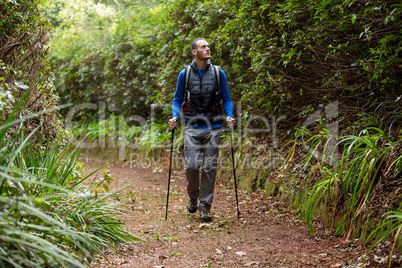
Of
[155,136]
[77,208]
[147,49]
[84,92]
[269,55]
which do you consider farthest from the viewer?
[84,92]

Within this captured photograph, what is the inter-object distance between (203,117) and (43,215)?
3341 millimetres

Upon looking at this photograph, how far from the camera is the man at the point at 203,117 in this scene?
522 centimetres

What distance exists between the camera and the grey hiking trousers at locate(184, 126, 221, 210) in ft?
17.1

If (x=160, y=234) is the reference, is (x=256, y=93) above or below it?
above

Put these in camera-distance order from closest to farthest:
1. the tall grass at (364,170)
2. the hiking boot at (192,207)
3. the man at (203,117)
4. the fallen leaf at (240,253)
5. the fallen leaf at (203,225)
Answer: the tall grass at (364,170) → the fallen leaf at (240,253) → the fallen leaf at (203,225) → the man at (203,117) → the hiking boot at (192,207)

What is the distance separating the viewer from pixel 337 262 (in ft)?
11.1

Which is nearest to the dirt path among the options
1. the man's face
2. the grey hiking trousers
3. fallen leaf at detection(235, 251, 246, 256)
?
fallen leaf at detection(235, 251, 246, 256)

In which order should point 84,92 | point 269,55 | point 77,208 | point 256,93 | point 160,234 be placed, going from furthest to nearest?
1. point 84,92
2. point 256,93
3. point 269,55
4. point 160,234
5. point 77,208

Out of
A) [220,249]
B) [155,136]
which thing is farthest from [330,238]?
[155,136]

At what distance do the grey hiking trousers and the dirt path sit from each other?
39cm

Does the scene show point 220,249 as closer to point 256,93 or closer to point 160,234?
point 160,234

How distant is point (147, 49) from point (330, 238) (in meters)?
8.34

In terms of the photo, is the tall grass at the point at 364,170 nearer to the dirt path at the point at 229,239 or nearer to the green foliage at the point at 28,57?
the dirt path at the point at 229,239

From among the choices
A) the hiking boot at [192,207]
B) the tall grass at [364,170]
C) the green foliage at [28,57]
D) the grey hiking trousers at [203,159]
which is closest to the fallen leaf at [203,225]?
the grey hiking trousers at [203,159]
